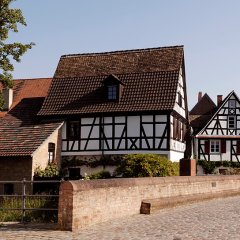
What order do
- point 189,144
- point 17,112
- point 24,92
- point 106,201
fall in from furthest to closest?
point 24,92
point 17,112
point 189,144
point 106,201

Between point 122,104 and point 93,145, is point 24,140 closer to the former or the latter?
point 93,145

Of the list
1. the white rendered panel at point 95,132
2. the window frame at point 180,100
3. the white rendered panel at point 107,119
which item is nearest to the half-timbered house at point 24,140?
the white rendered panel at point 95,132

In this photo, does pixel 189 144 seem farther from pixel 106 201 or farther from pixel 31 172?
pixel 106 201

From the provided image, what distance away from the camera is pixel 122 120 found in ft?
102

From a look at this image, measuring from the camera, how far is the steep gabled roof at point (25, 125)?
28734mm

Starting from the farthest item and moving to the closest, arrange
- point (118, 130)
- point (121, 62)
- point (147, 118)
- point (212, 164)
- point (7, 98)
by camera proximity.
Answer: point (212, 164) → point (7, 98) → point (121, 62) → point (118, 130) → point (147, 118)

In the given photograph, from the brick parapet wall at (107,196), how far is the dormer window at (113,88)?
510 inches

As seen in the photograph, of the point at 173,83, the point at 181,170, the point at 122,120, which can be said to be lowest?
the point at 181,170

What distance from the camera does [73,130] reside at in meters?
32.1

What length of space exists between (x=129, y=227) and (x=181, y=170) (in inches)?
452

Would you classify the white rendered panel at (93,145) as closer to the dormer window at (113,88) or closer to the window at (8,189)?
the dormer window at (113,88)

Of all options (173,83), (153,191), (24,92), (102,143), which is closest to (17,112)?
(24,92)

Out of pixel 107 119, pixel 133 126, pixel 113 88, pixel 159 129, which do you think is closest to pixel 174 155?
pixel 159 129

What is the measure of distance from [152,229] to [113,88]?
2060 centimetres
